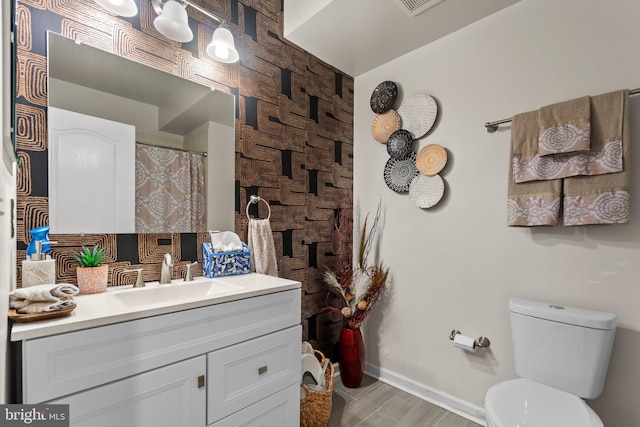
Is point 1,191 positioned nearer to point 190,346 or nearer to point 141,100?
point 190,346

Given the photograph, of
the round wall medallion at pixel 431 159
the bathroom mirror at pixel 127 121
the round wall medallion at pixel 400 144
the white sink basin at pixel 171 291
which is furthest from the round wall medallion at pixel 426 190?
the white sink basin at pixel 171 291

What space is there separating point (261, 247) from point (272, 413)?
83 centimetres

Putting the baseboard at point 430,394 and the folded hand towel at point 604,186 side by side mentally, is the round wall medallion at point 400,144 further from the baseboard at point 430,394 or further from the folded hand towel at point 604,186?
the baseboard at point 430,394

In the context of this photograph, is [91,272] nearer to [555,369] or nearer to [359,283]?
[359,283]

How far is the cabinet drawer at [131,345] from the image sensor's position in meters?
0.84

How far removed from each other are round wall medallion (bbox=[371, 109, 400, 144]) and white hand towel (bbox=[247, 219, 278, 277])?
110 cm

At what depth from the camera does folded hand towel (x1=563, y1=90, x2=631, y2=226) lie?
134 centimetres

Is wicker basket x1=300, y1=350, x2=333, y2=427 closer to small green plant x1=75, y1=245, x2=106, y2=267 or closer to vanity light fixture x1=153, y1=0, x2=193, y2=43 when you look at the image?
small green plant x1=75, y1=245, x2=106, y2=267

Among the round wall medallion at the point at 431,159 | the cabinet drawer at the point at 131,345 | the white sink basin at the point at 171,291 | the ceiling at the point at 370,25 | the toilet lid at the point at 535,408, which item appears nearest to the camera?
the cabinet drawer at the point at 131,345

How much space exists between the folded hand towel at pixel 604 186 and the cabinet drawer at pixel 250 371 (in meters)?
1.44

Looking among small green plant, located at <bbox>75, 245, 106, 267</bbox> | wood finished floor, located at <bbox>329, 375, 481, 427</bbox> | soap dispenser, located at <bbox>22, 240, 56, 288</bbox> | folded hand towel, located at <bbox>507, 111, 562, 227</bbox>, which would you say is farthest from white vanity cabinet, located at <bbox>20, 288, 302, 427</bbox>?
folded hand towel, located at <bbox>507, 111, 562, 227</bbox>

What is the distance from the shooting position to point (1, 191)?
717mm

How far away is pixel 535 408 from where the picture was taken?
1281mm

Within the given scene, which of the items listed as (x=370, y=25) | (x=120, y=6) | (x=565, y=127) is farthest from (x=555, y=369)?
(x=120, y=6)
